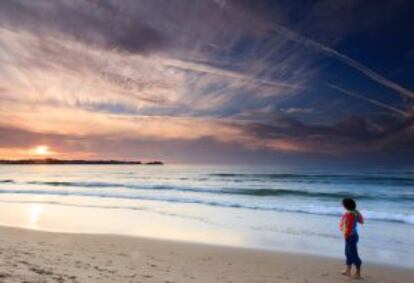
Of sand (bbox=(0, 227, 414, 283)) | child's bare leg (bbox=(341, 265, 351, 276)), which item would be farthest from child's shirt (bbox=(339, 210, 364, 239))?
sand (bbox=(0, 227, 414, 283))

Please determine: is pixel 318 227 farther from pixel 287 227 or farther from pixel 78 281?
pixel 78 281

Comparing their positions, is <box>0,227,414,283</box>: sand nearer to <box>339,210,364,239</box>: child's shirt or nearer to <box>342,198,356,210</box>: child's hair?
<box>339,210,364,239</box>: child's shirt

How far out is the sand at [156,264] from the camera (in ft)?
23.9

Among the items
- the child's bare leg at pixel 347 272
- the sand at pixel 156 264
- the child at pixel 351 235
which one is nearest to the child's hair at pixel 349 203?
the child at pixel 351 235

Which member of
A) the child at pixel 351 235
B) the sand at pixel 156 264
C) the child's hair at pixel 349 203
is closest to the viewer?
the sand at pixel 156 264

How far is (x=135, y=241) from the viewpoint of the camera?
11953 mm

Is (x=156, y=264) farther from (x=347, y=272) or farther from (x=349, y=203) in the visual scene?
(x=349, y=203)

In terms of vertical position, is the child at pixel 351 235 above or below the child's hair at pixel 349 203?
below

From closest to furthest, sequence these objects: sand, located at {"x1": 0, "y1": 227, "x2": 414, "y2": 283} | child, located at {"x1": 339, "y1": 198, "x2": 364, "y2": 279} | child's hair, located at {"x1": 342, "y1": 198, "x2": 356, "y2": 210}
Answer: sand, located at {"x1": 0, "y1": 227, "x2": 414, "y2": 283}, child, located at {"x1": 339, "y1": 198, "x2": 364, "y2": 279}, child's hair, located at {"x1": 342, "y1": 198, "x2": 356, "y2": 210}

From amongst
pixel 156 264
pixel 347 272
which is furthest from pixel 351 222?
pixel 156 264

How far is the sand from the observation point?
729cm

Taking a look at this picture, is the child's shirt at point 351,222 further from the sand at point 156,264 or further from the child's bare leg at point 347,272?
the sand at point 156,264

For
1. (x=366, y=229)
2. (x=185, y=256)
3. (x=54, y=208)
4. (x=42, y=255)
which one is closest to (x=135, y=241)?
(x=185, y=256)

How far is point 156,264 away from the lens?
8.75 metres
